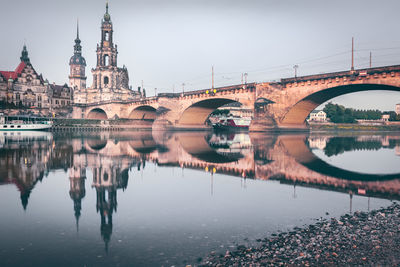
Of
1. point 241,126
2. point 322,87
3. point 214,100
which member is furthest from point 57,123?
point 322,87

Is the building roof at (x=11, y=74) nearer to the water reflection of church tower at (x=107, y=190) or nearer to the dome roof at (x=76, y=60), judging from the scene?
the dome roof at (x=76, y=60)

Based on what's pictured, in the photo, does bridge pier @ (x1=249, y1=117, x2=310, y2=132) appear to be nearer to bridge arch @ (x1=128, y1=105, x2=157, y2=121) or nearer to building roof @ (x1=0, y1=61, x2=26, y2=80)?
bridge arch @ (x1=128, y1=105, x2=157, y2=121)

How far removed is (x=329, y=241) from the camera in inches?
251

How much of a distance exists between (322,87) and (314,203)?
41.9 meters

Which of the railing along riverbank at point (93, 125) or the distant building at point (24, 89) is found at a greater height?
the distant building at point (24, 89)

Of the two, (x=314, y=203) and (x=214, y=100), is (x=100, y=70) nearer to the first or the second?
(x=214, y=100)

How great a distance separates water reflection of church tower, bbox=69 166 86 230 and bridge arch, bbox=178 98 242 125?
184ft

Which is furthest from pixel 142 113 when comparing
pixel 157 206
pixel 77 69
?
pixel 157 206

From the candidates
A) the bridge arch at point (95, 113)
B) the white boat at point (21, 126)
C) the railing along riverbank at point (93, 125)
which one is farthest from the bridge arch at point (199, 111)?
the bridge arch at point (95, 113)

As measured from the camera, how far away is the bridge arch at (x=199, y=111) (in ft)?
242

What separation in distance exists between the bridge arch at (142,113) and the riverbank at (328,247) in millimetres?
97359

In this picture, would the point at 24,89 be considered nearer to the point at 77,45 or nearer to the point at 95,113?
the point at 95,113

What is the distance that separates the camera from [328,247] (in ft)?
19.9

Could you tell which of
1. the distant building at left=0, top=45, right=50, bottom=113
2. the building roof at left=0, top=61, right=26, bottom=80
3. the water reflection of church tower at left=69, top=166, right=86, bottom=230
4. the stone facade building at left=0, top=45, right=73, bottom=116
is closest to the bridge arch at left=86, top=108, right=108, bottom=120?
the stone facade building at left=0, top=45, right=73, bottom=116
